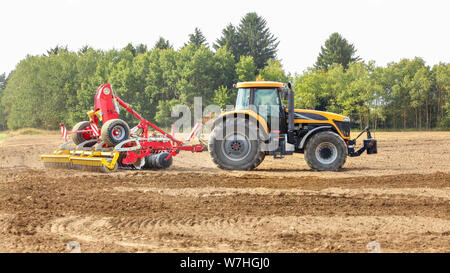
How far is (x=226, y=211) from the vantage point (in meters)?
7.96

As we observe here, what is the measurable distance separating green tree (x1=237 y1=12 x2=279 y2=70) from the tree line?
14 centimetres

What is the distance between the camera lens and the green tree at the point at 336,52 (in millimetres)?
73969

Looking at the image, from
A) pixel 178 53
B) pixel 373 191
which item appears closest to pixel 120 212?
pixel 373 191

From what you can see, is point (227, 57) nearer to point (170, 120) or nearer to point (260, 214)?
point (170, 120)

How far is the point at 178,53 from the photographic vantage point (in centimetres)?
5847

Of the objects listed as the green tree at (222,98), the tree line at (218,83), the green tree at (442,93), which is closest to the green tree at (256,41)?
the tree line at (218,83)

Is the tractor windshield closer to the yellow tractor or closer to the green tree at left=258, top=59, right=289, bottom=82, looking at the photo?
the yellow tractor

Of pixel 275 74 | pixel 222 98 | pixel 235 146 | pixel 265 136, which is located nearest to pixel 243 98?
pixel 265 136

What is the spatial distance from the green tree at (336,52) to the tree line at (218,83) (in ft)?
41.1

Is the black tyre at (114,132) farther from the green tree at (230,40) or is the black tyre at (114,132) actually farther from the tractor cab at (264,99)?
the green tree at (230,40)

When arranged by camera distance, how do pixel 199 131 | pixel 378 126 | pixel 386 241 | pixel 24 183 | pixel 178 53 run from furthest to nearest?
pixel 178 53 < pixel 378 126 < pixel 199 131 < pixel 24 183 < pixel 386 241

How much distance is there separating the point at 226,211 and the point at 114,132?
675 cm

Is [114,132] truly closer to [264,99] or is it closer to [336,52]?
[264,99]
